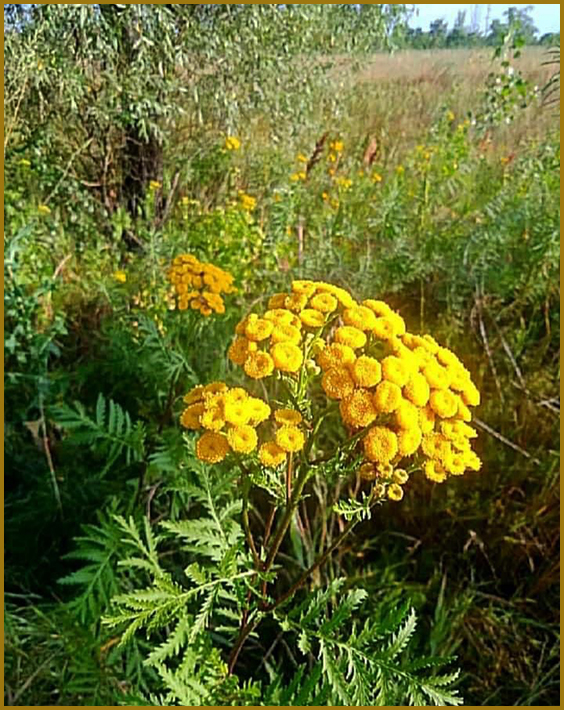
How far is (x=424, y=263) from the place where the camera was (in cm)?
315

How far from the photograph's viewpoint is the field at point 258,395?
1.55 metres

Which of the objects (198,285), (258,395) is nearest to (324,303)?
(198,285)

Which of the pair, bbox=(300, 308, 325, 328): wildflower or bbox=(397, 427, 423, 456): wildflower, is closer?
bbox=(397, 427, 423, 456): wildflower

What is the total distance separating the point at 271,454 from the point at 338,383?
0.51ft

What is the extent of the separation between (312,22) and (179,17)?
0.89 m

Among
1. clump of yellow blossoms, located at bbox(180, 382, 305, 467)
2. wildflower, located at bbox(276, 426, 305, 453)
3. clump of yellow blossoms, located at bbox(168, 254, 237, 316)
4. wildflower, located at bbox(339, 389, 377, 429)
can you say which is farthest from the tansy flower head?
clump of yellow blossoms, located at bbox(168, 254, 237, 316)

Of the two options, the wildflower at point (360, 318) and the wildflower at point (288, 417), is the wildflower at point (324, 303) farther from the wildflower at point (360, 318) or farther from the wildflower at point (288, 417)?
the wildflower at point (288, 417)

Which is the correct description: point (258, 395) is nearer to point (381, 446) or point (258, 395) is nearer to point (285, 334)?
point (285, 334)

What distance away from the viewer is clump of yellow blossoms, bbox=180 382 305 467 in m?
1.10

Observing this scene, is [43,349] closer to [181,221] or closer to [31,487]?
[31,487]

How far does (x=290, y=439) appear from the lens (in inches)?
43.5

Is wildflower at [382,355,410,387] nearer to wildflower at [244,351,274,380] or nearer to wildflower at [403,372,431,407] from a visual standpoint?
wildflower at [403,372,431,407]

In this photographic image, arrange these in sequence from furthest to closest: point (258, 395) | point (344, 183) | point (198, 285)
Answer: point (344, 183) → point (258, 395) → point (198, 285)

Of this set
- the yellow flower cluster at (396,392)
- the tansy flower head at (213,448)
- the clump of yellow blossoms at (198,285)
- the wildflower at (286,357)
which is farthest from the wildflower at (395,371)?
the clump of yellow blossoms at (198,285)
